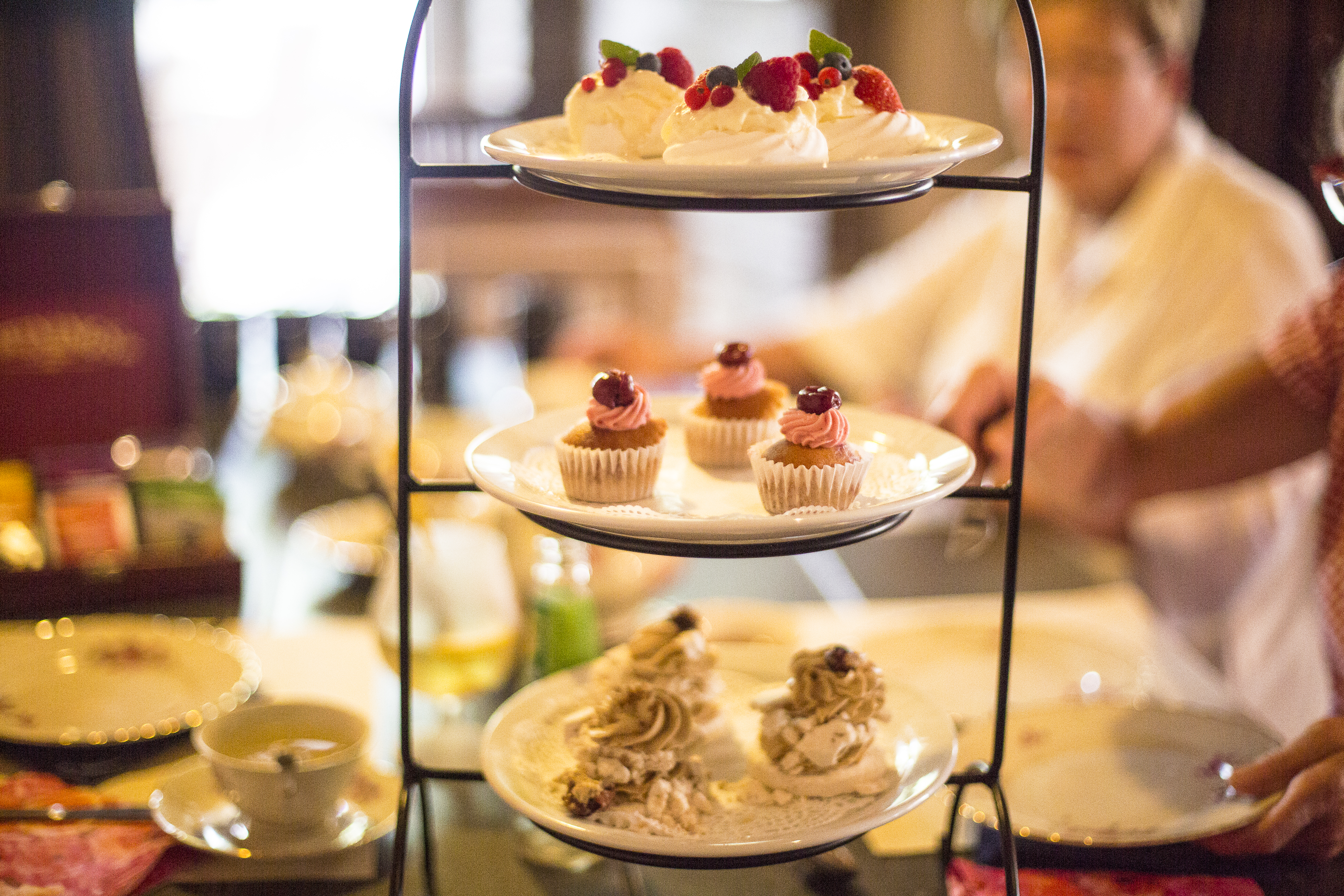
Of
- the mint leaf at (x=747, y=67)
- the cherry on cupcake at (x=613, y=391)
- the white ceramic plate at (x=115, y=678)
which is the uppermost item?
the mint leaf at (x=747, y=67)

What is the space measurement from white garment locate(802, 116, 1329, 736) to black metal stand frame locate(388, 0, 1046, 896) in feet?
3.67

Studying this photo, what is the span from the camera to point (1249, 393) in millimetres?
1552

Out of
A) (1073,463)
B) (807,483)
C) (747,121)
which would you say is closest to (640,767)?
(807,483)

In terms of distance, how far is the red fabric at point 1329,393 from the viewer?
131 cm

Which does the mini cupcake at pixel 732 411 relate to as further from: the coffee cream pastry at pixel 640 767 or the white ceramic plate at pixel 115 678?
the white ceramic plate at pixel 115 678

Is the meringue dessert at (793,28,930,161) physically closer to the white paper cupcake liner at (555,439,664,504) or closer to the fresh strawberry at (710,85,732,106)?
the fresh strawberry at (710,85,732,106)

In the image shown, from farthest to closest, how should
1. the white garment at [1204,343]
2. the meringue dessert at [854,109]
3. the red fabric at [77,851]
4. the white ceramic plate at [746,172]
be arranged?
the white garment at [1204,343] → the red fabric at [77,851] → the meringue dessert at [854,109] → the white ceramic plate at [746,172]

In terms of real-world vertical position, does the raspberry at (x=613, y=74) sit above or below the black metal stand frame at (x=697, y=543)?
above

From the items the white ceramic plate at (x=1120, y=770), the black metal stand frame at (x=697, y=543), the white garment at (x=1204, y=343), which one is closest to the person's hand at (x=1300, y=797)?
the white ceramic plate at (x=1120, y=770)

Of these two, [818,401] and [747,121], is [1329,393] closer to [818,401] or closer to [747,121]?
[818,401]

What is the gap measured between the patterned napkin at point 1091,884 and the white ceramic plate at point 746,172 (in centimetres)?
60

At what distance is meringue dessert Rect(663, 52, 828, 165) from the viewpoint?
0.74 metres

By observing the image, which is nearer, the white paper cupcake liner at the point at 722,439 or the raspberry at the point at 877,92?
the raspberry at the point at 877,92

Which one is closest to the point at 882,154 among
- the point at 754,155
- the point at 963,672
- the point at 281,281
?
the point at 754,155
